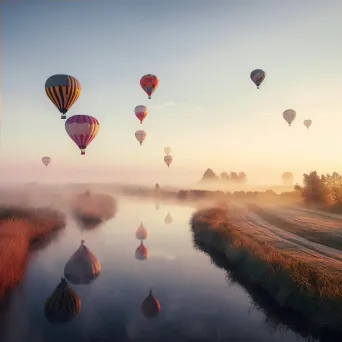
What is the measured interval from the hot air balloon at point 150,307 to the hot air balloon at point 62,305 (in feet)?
11.3

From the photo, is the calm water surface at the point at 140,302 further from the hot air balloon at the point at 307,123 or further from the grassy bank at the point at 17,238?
the hot air balloon at the point at 307,123

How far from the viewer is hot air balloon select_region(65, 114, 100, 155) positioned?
41.2 m

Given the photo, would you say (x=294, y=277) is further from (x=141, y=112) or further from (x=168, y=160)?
(x=168, y=160)

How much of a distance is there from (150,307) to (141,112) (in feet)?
159

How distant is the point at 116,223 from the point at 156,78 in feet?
78.6

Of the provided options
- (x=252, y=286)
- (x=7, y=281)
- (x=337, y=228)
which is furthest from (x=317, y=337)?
(x=337, y=228)

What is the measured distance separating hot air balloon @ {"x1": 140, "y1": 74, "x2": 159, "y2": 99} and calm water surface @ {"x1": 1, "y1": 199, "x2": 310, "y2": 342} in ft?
104

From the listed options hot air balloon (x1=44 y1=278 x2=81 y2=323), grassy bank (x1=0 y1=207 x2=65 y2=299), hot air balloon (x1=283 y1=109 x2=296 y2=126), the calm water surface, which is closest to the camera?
the calm water surface

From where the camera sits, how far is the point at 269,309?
59.3 ft

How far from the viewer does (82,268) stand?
26656 millimetres

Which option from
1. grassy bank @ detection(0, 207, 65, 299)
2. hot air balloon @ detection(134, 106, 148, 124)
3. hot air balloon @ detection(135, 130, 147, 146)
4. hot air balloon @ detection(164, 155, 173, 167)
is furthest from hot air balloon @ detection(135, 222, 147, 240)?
hot air balloon @ detection(164, 155, 173, 167)

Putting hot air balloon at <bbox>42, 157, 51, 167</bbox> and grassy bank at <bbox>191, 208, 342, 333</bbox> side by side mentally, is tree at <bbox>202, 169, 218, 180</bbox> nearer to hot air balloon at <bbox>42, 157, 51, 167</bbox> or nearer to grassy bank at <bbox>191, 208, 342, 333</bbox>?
hot air balloon at <bbox>42, 157, 51, 167</bbox>

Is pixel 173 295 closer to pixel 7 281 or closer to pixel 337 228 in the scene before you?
pixel 7 281

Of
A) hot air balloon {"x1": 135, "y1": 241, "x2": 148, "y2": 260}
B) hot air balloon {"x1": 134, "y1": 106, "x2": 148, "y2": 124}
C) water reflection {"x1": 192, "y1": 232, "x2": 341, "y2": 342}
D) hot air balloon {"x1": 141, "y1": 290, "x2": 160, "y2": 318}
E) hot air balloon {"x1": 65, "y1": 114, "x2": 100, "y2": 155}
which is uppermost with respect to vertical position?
hot air balloon {"x1": 134, "y1": 106, "x2": 148, "y2": 124}
